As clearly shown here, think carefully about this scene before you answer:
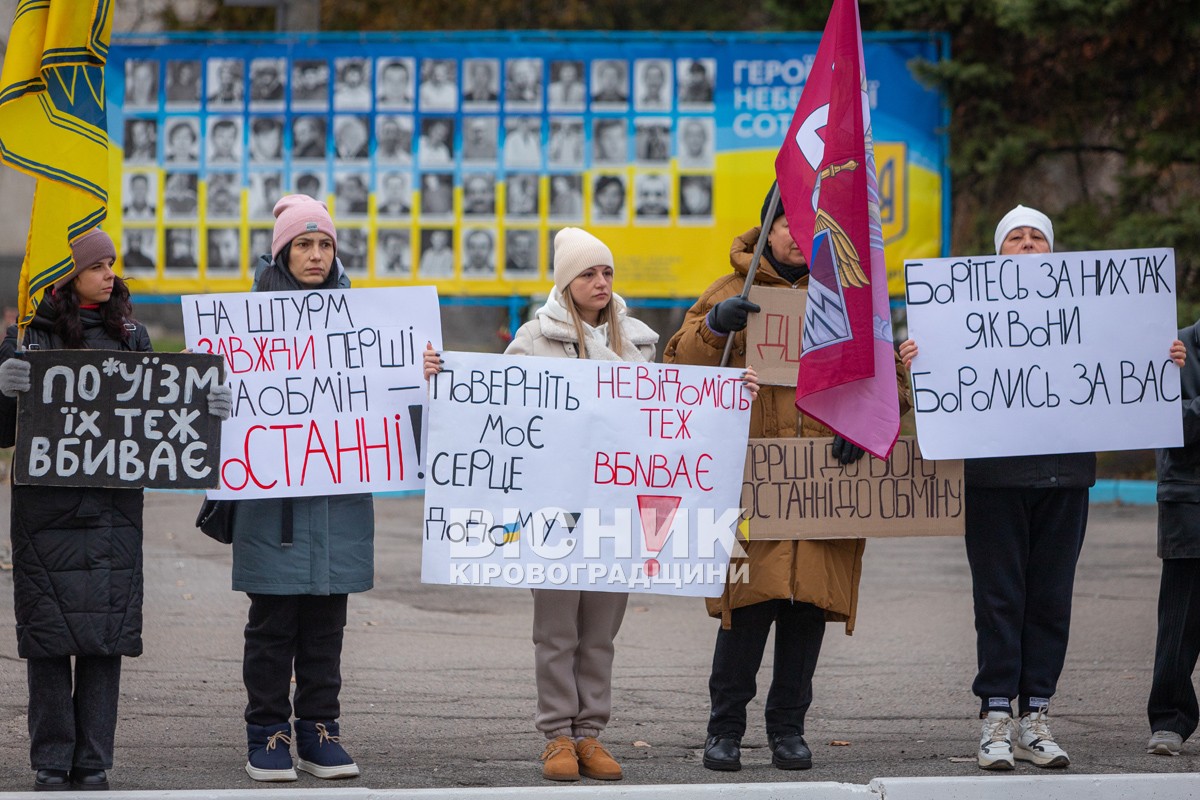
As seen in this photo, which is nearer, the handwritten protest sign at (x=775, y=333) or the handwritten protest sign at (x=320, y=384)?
the handwritten protest sign at (x=320, y=384)

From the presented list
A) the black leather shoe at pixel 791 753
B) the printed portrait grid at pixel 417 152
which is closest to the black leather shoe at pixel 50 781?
the black leather shoe at pixel 791 753

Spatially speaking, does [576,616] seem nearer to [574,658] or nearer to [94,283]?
[574,658]

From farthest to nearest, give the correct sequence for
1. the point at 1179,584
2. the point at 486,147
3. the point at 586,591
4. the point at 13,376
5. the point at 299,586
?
the point at 486,147 < the point at 1179,584 < the point at 586,591 < the point at 299,586 < the point at 13,376

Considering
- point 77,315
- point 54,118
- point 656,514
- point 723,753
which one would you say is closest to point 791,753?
point 723,753

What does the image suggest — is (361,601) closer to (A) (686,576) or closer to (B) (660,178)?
(A) (686,576)

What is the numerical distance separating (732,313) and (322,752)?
81.4 inches

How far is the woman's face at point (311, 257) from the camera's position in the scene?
5156 mm

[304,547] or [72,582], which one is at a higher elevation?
[304,547]

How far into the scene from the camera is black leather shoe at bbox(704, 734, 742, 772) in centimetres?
533

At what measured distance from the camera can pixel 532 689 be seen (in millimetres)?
6793

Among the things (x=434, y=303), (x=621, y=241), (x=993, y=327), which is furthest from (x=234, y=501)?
(x=621, y=241)

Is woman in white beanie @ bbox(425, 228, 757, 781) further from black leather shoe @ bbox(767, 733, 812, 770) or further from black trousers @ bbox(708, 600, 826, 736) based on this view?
black leather shoe @ bbox(767, 733, 812, 770)

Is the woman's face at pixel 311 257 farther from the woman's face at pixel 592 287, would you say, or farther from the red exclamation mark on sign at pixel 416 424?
the woman's face at pixel 592 287

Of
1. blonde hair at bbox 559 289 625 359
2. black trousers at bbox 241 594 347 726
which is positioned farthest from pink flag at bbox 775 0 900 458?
black trousers at bbox 241 594 347 726
